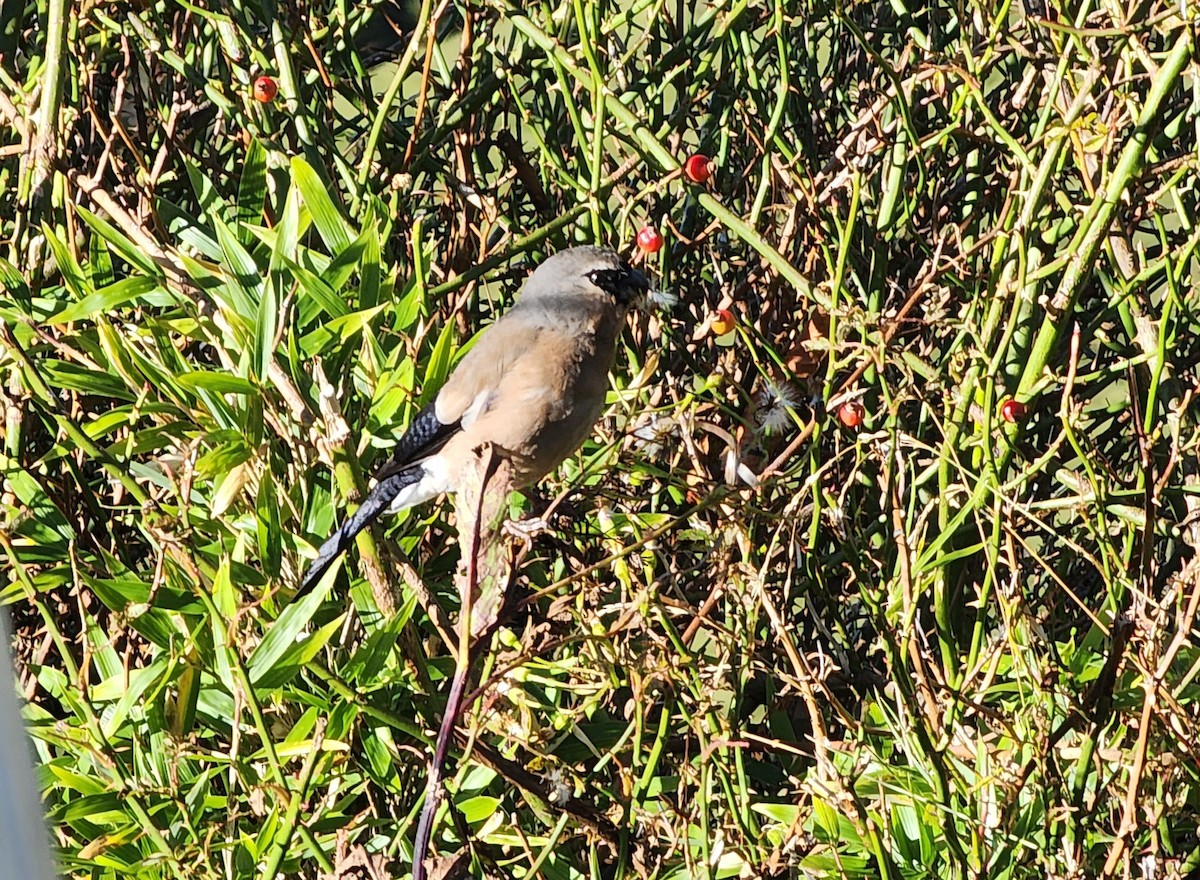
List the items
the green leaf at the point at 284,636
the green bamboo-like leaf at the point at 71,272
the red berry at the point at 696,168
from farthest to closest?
the green bamboo-like leaf at the point at 71,272 < the red berry at the point at 696,168 < the green leaf at the point at 284,636

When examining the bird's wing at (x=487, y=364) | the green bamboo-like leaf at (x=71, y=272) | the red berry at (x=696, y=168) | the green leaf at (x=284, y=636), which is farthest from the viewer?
the bird's wing at (x=487, y=364)

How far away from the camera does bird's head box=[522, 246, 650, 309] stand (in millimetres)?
2092

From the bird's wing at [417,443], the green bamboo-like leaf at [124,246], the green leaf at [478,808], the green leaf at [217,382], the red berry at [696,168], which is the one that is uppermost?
the red berry at [696,168]

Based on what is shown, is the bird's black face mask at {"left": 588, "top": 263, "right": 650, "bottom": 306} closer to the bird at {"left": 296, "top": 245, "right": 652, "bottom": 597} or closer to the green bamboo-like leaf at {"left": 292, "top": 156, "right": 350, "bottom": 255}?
the bird at {"left": 296, "top": 245, "right": 652, "bottom": 597}

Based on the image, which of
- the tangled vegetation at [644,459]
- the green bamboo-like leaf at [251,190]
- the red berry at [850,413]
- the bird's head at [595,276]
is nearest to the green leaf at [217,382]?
the tangled vegetation at [644,459]

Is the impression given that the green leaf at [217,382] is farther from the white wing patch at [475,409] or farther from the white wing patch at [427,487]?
the white wing patch at [475,409]

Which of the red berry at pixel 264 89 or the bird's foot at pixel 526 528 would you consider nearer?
the bird's foot at pixel 526 528

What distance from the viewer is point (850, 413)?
1.95 meters

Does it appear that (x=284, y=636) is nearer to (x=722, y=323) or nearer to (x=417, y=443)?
(x=417, y=443)

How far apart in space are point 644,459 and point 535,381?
0.22 meters

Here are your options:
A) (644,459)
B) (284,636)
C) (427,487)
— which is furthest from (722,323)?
(284,636)

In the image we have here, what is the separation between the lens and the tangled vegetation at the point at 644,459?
1.83 metres

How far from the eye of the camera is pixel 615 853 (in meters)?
2.04

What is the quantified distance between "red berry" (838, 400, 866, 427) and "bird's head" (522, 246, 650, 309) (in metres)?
0.36
